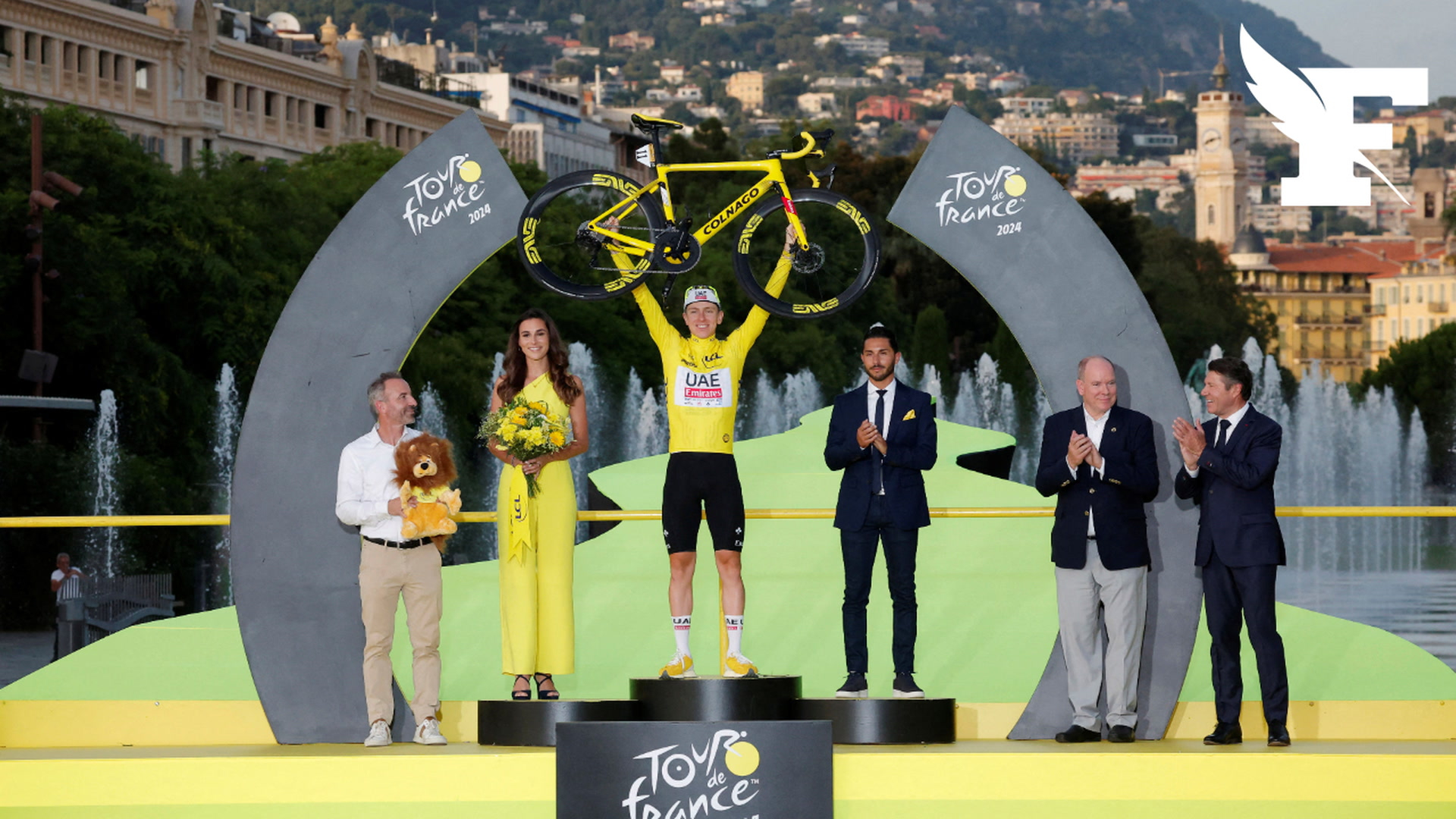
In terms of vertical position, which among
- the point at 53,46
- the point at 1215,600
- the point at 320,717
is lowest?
the point at 320,717

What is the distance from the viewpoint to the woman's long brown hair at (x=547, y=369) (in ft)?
27.6

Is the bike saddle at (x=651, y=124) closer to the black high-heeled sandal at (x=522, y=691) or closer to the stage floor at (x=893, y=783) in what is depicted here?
the black high-heeled sandal at (x=522, y=691)

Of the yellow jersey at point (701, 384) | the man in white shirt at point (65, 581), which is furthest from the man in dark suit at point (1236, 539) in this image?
the man in white shirt at point (65, 581)

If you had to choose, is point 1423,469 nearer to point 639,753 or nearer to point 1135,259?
point 1135,259

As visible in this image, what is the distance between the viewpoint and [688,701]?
25.6ft

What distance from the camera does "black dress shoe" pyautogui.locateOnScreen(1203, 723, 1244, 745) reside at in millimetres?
8055

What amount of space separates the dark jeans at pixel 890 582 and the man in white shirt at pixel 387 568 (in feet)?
6.05

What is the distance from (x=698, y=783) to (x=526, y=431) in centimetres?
171

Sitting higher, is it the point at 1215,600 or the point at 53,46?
the point at 53,46

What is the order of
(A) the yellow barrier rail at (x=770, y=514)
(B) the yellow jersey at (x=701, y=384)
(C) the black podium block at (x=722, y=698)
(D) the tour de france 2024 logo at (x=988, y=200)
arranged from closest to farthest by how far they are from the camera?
(C) the black podium block at (x=722, y=698) < (B) the yellow jersey at (x=701, y=384) < (A) the yellow barrier rail at (x=770, y=514) < (D) the tour de france 2024 logo at (x=988, y=200)

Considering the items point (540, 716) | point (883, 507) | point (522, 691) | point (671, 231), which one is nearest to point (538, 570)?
point (522, 691)

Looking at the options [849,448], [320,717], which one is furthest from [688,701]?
[320,717]

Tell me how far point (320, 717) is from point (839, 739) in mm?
2473

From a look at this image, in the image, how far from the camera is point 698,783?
24.7 feet
